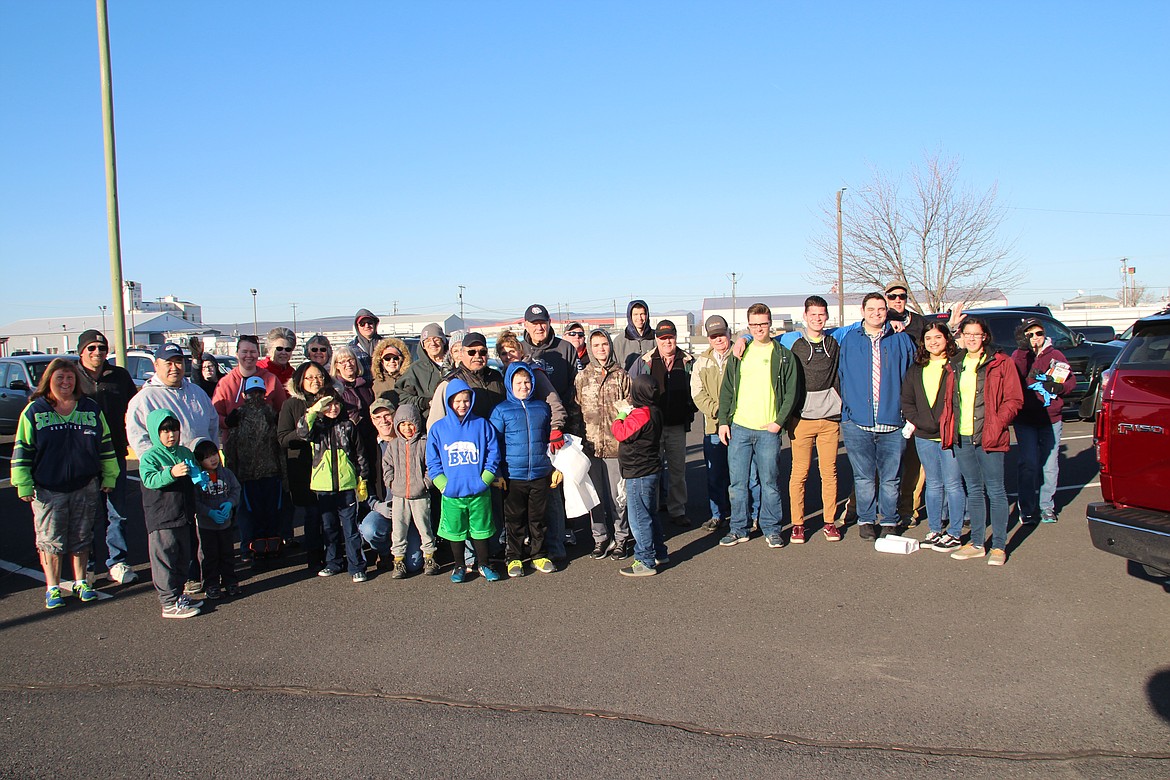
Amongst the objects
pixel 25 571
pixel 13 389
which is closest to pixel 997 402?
pixel 25 571

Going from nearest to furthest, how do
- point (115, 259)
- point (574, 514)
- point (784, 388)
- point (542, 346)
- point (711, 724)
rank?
point (711, 724)
point (574, 514)
point (784, 388)
point (542, 346)
point (115, 259)

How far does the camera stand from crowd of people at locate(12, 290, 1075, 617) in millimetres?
5879

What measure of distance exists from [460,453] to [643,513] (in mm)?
1501

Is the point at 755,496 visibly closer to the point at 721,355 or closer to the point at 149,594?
the point at 721,355

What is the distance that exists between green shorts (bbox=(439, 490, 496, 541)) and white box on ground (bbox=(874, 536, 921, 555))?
10.7 feet

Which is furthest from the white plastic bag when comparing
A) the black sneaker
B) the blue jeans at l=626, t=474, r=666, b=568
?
the black sneaker

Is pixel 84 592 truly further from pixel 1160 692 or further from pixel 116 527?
pixel 1160 692

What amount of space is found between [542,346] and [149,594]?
383 cm

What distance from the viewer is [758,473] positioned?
714cm

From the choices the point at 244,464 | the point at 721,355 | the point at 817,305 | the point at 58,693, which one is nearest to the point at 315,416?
the point at 244,464

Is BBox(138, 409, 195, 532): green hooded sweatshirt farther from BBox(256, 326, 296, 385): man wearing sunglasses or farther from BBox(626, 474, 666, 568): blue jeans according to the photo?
BBox(626, 474, 666, 568): blue jeans

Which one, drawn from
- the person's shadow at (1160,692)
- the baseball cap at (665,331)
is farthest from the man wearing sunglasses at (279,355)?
the person's shadow at (1160,692)

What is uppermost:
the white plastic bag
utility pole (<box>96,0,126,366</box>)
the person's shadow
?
utility pole (<box>96,0,126,366</box>)

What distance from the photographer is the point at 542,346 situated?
24.9ft
